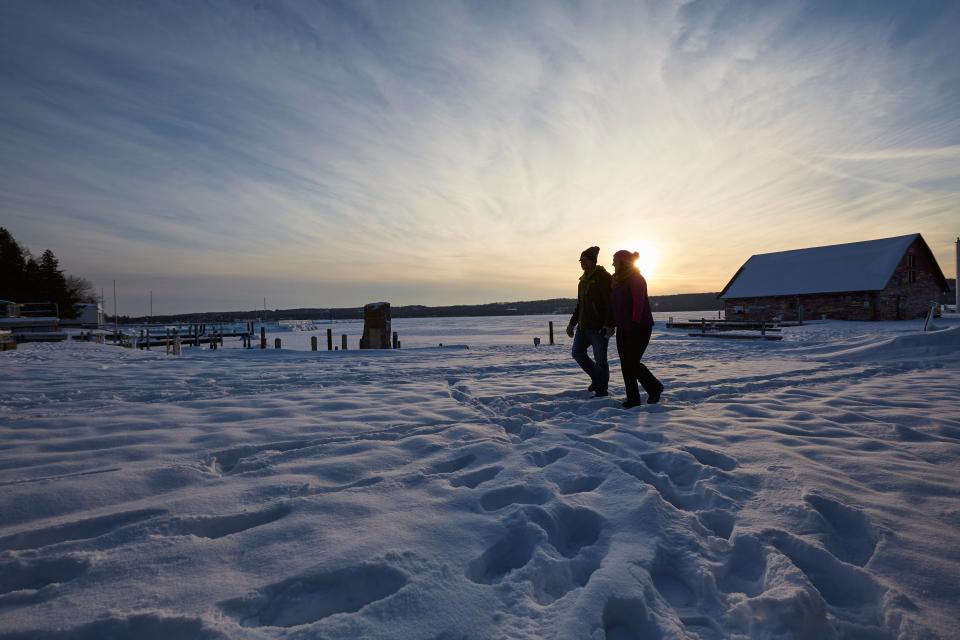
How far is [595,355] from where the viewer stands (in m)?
5.93

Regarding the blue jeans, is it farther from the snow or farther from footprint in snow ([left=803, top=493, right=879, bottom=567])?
the snow

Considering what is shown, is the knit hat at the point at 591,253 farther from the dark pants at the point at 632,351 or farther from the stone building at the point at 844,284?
the stone building at the point at 844,284

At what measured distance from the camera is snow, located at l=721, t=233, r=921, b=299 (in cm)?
2892

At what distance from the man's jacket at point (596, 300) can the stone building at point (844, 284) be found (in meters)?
31.5

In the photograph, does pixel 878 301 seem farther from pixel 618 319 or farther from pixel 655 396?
pixel 618 319

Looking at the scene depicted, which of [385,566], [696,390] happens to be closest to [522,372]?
[696,390]

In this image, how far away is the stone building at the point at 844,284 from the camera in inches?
1118

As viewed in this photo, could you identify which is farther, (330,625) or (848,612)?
(848,612)

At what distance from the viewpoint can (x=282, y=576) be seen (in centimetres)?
178

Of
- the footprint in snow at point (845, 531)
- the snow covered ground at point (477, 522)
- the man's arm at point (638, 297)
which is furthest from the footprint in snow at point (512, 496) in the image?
the man's arm at point (638, 297)

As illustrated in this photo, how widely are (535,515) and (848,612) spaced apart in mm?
1321

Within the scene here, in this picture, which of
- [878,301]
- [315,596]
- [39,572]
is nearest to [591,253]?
[315,596]

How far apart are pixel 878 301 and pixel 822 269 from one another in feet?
15.8

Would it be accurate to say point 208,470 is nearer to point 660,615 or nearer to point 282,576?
point 282,576
